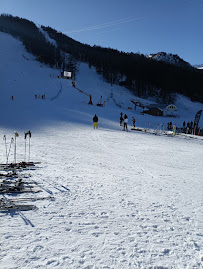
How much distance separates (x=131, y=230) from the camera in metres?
3.37

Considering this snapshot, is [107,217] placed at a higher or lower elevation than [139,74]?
lower

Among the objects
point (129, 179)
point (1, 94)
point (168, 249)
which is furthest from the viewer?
point (1, 94)

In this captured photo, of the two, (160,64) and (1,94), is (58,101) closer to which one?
(1,94)

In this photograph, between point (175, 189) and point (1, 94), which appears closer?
point (175, 189)

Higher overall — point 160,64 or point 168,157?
point 160,64

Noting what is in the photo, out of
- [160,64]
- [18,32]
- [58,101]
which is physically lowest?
[58,101]

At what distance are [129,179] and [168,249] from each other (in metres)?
2.97

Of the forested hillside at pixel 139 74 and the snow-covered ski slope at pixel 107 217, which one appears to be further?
the forested hillside at pixel 139 74

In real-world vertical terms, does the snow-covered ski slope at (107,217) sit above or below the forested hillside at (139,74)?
below

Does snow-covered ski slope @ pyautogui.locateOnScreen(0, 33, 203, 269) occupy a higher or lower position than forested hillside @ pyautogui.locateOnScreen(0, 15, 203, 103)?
lower

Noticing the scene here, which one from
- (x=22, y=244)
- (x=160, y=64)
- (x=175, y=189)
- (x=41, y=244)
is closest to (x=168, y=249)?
(x=41, y=244)

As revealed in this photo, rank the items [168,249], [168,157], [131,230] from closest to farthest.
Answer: [168,249] → [131,230] → [168,157]

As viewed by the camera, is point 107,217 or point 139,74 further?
point 139,74

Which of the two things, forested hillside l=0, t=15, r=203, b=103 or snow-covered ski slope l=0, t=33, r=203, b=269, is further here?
A: forested hillside l=0, t=15, r=203, b=103
